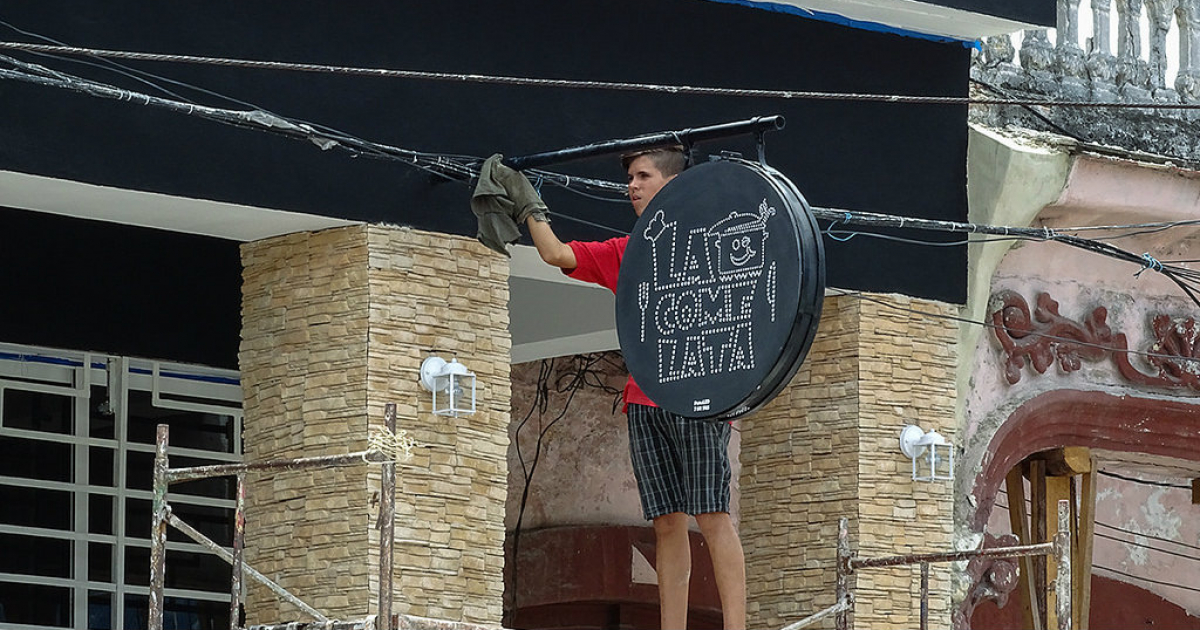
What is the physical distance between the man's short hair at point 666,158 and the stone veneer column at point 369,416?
153 centimetres

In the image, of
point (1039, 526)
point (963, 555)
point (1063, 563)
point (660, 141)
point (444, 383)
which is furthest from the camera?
point (1039, 526)

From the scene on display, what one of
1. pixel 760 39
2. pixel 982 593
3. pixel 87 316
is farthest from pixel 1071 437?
pixel 87 316

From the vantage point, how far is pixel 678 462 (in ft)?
30.4

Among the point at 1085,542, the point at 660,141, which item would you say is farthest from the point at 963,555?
the point at 1085,542

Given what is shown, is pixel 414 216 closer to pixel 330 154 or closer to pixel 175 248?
pixel 330 154

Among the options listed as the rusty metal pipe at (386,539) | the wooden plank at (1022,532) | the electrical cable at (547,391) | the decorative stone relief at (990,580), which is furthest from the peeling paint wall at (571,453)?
the rusty metal pipe at (386,539)

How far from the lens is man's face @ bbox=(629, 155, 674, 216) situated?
31.3ft

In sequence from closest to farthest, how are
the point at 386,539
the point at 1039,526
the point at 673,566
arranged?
the point at 386,539
the point at 673,566
the point at 1039,526

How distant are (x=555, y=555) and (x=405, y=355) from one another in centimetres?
444

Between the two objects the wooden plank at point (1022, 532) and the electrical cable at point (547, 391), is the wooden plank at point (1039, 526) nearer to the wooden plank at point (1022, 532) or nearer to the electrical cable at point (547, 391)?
the wooden plank at point (1022, 532)

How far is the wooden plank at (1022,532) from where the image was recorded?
45.5ft

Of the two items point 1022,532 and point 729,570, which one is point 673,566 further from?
point 1022,532

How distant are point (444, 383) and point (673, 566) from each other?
184 centimetres

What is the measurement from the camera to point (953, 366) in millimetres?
12516
